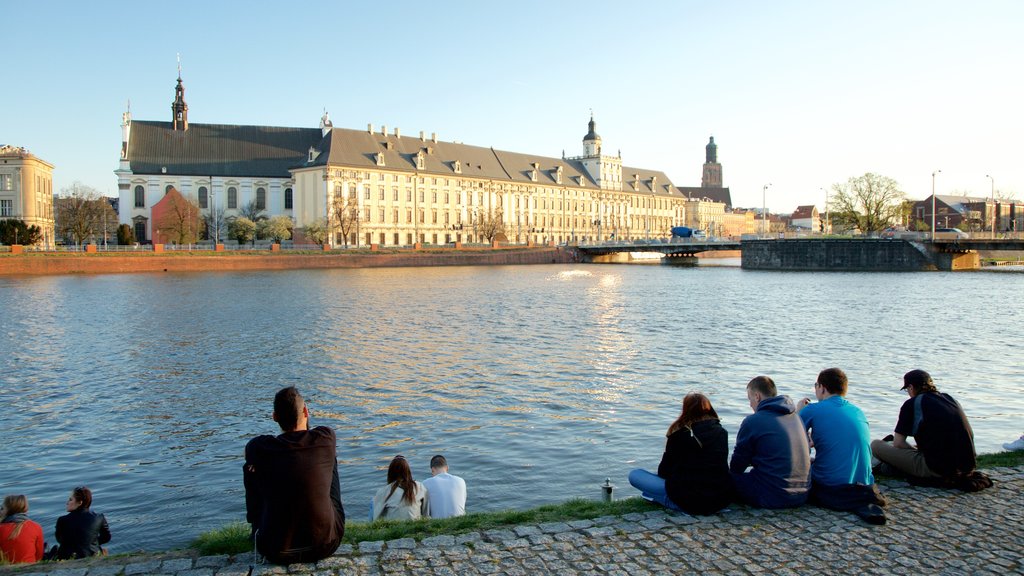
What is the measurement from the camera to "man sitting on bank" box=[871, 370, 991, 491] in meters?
8.54

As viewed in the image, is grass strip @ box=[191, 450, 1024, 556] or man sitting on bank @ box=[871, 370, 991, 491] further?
man sitting on bank @ box=[871, 370, 991, 491]

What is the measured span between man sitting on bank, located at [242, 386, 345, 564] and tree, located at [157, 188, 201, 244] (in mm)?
91990

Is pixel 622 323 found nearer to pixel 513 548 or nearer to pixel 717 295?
pixel 717 295

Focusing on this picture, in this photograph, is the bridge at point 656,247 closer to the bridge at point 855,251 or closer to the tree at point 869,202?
the bridge at point 855,251

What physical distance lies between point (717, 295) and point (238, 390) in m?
39.2

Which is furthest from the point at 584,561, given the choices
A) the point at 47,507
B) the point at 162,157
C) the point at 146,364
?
the point at 162,157

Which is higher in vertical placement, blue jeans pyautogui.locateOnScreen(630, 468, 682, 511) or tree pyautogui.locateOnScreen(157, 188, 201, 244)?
tree pyautogui.locateOnScreen(157, 188, 201, 244)

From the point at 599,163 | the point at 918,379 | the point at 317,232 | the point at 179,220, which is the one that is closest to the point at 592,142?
the point at 599,163

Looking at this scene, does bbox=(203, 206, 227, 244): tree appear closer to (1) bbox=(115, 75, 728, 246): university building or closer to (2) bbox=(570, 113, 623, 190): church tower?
(1) bbox=(115, 75, 728, 246): university building

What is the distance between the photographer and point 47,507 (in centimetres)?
1132

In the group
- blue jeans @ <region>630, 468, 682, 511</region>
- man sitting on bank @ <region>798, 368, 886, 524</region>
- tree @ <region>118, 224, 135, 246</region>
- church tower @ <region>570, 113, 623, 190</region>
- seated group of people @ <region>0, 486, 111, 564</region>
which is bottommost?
seated group of people @ <region>0, 486, 111, 564</region>

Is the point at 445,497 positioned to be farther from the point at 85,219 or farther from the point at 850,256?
the point at 85,219

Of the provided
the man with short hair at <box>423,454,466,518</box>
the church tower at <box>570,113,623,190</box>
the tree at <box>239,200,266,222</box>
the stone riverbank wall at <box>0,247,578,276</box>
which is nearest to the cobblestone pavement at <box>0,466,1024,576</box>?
the man with short hair at <box>423,454,466,518</box>

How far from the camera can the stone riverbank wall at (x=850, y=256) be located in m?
82.8
